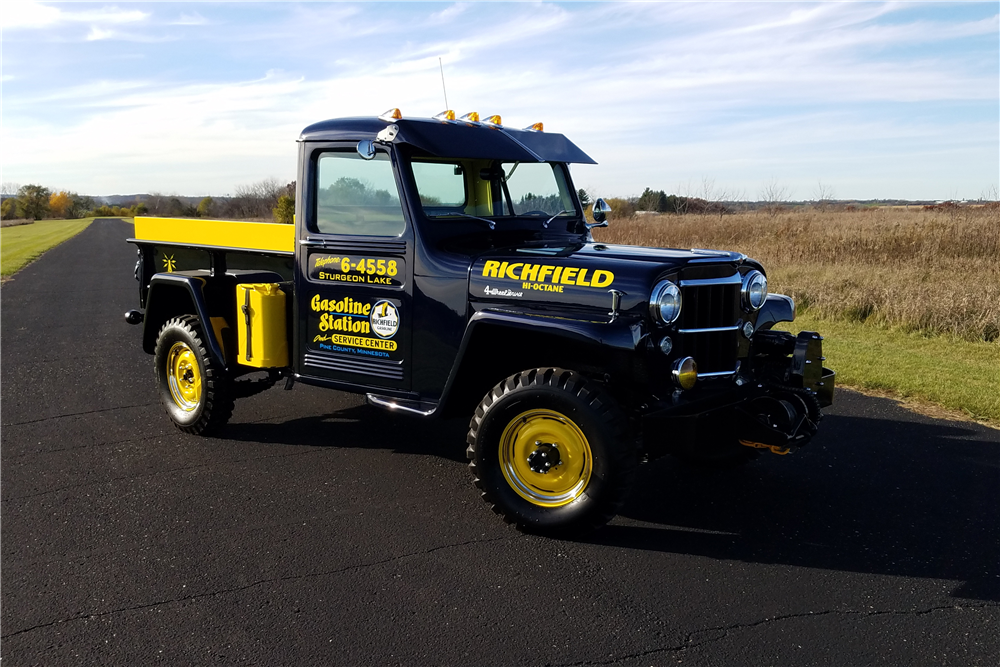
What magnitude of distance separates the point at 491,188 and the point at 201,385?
8.62 ft

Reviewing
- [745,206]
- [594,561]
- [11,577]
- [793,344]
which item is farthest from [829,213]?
[11,577]

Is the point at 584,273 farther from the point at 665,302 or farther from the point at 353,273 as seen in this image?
the point at 353,273

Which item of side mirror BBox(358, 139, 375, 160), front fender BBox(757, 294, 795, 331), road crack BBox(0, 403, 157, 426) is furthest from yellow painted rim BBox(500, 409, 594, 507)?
road crack BBox(0, 403, 157, 426)

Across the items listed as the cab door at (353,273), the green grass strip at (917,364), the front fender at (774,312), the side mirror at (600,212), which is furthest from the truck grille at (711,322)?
the green grass strip at (917,364)

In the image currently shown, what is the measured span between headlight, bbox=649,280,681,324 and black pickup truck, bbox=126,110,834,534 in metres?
0.01

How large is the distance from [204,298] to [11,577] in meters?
2.59

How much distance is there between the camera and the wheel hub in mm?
4449

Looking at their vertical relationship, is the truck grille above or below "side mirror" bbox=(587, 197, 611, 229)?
below

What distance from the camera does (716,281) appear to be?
182 inches

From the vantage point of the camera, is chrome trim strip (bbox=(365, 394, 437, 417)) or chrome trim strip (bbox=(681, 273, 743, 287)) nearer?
chrome trim strip (bbox=(681, 273, 743, 287))

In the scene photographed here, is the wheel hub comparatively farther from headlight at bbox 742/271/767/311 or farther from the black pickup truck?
headlight at bbox 742/271/767/311

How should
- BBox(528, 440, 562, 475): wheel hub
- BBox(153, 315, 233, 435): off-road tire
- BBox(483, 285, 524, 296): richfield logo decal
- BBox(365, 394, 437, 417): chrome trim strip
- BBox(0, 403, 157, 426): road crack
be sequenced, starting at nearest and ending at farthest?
BBox(528, 440, 562, 475): wheel hub
BBox(483, 285, 524, 296): richfield logo decal
BBox(365, 394, 437, 417): chrome trim strip
BBox(153, 315, 233, 435): off-road tire
BBox(0, 403, 157, 426): road crack

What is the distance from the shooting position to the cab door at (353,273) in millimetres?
5102

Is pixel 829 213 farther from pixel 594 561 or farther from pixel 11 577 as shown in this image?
pixel 11 577
